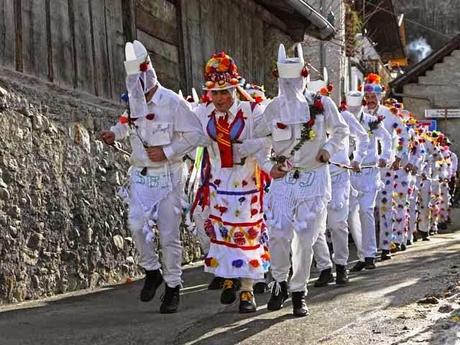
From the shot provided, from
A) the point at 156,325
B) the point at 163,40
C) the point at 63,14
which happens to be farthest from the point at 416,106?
the point at 156,325

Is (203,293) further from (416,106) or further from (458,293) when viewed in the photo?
(416,106)

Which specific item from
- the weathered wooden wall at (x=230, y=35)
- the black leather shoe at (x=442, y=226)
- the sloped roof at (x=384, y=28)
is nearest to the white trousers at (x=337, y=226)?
the weathered wooden wall at (x=230, y=35)

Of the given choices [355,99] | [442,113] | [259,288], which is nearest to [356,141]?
[355,99]

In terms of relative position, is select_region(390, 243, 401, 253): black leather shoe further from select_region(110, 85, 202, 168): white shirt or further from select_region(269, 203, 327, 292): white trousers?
select_region(110, 85, 202, 168): white shirt

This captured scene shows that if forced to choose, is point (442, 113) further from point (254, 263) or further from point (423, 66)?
point (254, 263)

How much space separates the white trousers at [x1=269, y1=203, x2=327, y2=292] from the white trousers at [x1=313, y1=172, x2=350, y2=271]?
5.42ft

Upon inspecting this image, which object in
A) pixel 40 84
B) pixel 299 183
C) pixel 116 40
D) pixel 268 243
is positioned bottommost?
pixel 268 243

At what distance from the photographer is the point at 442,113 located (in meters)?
33.2

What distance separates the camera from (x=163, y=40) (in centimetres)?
1197

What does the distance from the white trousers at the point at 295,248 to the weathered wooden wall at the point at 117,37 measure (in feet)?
9.96

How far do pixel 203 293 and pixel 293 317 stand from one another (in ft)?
6.38

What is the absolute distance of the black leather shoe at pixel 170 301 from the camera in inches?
268

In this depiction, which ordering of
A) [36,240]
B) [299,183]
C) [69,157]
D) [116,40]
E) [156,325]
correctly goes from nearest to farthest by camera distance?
[156,325], [299,183], [36,240], [69,157], [116,40]

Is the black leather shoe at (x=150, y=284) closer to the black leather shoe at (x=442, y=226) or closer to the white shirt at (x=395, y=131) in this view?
the white shirt at (x=395, y=131)
